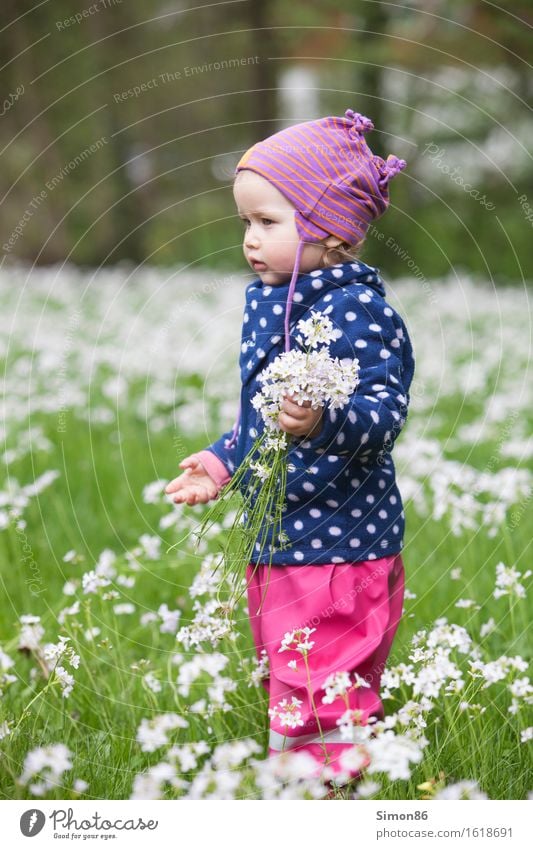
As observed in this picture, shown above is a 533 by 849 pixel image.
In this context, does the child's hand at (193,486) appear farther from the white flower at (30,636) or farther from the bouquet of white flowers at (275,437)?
the white flower at (30,636)

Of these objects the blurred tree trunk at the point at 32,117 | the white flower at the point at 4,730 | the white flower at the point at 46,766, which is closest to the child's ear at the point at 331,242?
the white flower at the point at 46,766

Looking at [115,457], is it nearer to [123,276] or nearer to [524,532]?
[524,532]

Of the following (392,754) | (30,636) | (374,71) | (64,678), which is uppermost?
(374,71)

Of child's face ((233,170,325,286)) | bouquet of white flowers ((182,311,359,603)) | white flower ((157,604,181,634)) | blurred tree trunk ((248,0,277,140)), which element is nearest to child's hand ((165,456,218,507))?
bouquet of white flowers ((182,311,359,603))

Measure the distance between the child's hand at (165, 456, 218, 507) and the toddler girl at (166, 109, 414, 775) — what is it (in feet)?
0.04

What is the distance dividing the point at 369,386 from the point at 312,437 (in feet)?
0.66

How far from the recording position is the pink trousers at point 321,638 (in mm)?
2736

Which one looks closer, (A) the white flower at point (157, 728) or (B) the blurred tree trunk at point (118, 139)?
(A) the white flower at point (157, 728)

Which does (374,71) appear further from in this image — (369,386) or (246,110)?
(369,386)

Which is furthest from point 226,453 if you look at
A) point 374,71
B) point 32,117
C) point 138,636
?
point 32,117

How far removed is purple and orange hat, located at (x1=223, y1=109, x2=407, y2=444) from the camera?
2621 mm

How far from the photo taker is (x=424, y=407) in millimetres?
7266

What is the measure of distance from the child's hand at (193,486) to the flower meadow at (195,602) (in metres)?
0.19

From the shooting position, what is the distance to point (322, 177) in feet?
8.66
